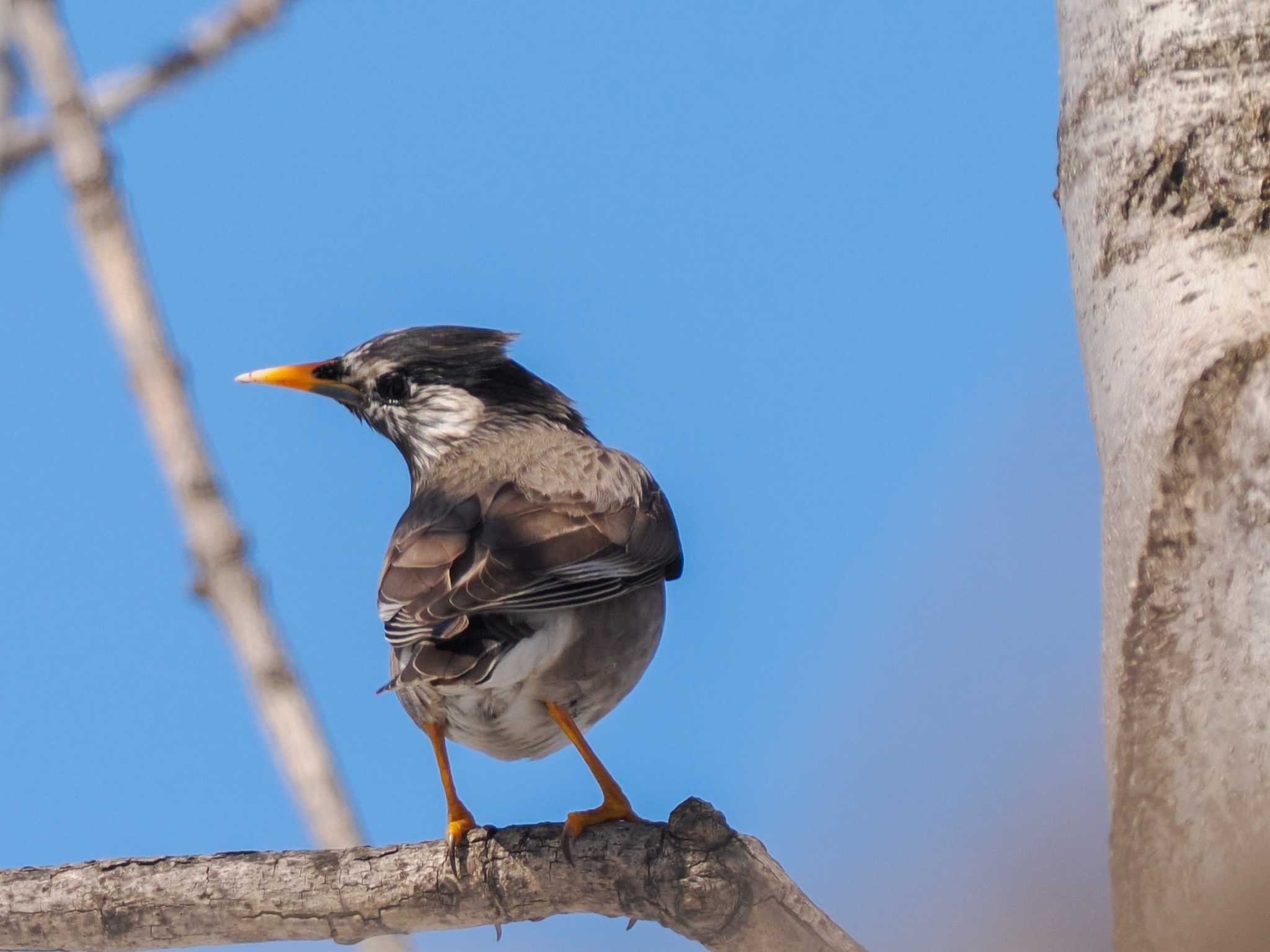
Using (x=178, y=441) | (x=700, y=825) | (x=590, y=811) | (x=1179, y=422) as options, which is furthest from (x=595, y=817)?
(x=1179, y=422)

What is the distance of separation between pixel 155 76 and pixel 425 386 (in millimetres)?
1736

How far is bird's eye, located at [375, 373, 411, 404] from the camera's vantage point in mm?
6473

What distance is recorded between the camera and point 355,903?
3.89 meters

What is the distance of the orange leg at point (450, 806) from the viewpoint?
409cm

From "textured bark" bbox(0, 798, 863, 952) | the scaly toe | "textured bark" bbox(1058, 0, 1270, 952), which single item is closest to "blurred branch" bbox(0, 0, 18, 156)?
"textured bark" bbox(0, 798, 863, 952)

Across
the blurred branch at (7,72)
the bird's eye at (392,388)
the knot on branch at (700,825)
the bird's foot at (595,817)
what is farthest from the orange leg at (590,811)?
the blurred branch at (7,72)

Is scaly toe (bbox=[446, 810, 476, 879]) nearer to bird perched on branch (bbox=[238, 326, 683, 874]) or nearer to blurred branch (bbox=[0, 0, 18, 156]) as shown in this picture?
bird perched on branch (bbox=[238, 326, 683, 874])

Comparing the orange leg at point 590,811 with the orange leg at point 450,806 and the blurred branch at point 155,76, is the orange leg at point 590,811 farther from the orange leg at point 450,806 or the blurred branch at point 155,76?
the blurred branch at point 155,76

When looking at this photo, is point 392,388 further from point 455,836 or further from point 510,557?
point 455,836

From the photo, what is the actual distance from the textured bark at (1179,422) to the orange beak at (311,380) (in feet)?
13.4

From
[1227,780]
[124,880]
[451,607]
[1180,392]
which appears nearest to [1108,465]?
[1180,392]

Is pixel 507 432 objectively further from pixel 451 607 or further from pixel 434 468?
pixel 451 607

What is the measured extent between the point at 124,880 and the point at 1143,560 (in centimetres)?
287

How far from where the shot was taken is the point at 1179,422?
2719mm
